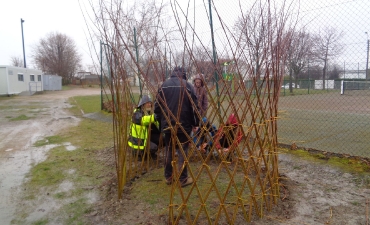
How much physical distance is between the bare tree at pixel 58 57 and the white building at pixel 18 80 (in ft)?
54.0

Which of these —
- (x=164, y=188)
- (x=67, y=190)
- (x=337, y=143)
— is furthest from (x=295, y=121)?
(x=67, y=190)

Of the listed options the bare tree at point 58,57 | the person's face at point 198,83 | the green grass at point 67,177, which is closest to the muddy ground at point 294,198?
the green grass at point 67,177

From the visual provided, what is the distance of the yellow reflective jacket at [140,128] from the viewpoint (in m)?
3.90

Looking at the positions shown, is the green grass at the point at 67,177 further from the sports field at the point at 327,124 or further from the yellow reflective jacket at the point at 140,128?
the sports field at the point at 327,124

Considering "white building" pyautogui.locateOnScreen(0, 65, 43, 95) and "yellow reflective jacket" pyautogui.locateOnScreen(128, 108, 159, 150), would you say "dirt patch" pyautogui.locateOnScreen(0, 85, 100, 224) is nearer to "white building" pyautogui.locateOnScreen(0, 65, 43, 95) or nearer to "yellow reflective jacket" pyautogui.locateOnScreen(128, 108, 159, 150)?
"yellow reflective jacket" pyautogui.locateOnScreen(128, 108, 159, 150)

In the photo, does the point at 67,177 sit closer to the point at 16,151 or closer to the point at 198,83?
the point at 198,83

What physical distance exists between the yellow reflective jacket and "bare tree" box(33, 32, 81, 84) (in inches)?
1797

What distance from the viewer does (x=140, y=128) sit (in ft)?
13.1

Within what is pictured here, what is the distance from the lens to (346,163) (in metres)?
4.16

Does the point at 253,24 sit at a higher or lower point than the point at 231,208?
higher

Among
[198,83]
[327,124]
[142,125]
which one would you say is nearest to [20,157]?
[142,125]

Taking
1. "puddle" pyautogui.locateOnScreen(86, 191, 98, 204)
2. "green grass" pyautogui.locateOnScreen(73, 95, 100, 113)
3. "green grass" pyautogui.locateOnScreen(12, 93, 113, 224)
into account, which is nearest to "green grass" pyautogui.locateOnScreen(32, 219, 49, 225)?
"green grass" pyautogui.locateOnScreen(12, 93, 113, 224)

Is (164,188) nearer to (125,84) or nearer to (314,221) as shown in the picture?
(125,84)

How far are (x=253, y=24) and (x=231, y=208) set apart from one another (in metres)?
1.83
